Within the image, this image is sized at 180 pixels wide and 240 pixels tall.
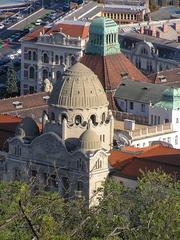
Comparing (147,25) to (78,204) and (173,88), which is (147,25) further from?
(78,204)

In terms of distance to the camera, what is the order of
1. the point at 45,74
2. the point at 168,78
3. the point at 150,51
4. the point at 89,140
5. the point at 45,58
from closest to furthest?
the point at 89,140, the point at 168,78, the point at 150,51, the point at 45,74, the point at 45,58

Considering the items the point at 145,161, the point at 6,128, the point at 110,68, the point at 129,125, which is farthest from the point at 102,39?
the point at 145,161

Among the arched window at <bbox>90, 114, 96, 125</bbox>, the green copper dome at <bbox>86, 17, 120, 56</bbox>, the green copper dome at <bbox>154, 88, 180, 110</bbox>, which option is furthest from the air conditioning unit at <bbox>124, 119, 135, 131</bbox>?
the green copper dome at <bbox>86, 17, 120, 56</bbox>

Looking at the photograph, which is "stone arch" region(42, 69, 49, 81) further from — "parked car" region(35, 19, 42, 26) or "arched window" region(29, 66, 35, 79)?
"parked car" region(35, 19, 42, 26)

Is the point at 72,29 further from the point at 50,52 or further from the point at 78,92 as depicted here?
the point at 78,92

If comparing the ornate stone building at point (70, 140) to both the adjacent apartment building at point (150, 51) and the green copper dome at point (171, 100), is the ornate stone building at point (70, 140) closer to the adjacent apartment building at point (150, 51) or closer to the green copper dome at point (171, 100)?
the green copper dome at point (171, 100)

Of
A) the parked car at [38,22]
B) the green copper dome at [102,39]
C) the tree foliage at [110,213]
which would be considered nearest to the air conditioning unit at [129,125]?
the green copper dome at [102,39]

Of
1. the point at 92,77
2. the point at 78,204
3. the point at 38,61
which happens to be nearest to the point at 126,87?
the point at 92,77
